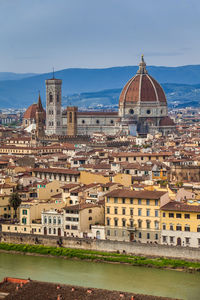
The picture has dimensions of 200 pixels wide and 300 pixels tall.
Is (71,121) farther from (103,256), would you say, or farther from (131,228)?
(103,256)

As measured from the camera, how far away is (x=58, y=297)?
24.6 m

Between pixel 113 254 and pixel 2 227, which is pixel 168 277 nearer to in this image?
pixel 113 254

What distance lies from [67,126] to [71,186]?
73.6 meters

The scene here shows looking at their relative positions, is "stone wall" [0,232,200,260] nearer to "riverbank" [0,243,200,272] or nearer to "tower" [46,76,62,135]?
"riverbank" [0,243,200,272]

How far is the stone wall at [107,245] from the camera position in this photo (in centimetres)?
3562

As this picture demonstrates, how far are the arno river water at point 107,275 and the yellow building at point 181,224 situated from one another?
237cm

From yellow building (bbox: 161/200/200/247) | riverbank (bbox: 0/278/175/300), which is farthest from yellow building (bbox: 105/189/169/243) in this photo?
riverbank (bbox: 0/278/175/300)

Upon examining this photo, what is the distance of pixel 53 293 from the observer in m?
25.1

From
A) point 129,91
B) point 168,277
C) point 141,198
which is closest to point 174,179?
point 141,198

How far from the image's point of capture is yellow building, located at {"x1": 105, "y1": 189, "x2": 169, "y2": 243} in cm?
3709

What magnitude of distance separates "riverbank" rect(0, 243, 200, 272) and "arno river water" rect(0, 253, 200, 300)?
42cm

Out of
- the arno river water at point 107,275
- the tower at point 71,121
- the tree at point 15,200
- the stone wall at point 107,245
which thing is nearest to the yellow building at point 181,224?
the stone wall at point 107,245

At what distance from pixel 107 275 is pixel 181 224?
15.7ft

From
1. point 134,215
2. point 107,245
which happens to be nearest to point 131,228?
point 134,215
